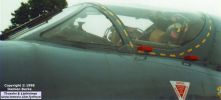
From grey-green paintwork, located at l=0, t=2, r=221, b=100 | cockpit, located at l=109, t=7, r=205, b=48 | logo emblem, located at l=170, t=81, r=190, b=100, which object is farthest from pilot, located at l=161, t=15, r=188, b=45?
logo emblem, located at l=170, t=81, r=190, b=100

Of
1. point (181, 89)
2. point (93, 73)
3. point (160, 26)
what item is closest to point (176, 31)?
point (160, 26)

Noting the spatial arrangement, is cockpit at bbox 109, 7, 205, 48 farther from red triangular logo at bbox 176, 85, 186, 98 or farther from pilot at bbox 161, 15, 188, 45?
red triangular logo at bbox 176, 85, 186, 98

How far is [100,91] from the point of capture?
17.4 feet

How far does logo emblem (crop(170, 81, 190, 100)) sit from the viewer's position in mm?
5879

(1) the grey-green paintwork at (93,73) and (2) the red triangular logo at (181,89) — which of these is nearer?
(1) the grey-green paintwork at (93,73)

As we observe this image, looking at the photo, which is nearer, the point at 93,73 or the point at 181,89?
the point at 93,73

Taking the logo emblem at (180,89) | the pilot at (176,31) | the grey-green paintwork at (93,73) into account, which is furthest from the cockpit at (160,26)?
the logo emblem at (180,89)

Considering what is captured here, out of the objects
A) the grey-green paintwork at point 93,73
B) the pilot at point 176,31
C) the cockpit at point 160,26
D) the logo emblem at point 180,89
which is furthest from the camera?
the pilot at point 176,31

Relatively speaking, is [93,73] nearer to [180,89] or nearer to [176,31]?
[180,89]

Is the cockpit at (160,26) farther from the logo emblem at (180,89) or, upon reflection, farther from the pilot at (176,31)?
the logo emblem at (180,89)

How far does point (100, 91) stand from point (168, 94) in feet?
2.75

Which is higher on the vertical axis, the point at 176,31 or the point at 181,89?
the point at 176,31

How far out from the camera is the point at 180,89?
19.3ft

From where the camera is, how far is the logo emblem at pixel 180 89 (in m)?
5.88
